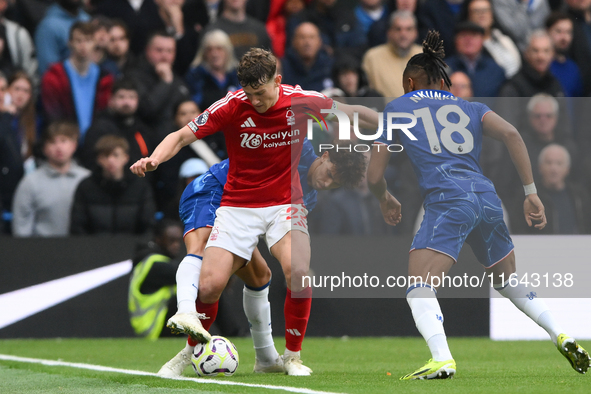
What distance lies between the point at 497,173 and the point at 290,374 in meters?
2.18

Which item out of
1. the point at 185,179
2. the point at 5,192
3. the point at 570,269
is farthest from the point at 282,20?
the point at 570,269

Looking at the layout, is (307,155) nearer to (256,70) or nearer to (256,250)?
(256,250)

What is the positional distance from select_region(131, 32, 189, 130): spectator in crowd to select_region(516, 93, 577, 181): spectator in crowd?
3825 millimetres

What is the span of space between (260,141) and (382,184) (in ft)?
2.78

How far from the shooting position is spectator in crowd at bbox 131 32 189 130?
9.46 meters

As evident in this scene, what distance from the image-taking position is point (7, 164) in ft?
29.3

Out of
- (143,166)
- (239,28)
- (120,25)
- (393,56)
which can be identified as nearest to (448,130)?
(143,166)

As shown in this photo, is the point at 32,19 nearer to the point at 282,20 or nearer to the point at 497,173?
the point at 282,20

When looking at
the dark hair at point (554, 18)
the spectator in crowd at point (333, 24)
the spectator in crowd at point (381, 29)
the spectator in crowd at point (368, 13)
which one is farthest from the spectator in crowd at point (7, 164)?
the dark hair at point (554, 18)

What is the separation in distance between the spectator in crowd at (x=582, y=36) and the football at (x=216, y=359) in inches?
272

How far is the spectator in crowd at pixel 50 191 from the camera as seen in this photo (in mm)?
8797

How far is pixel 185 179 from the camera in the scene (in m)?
8.79

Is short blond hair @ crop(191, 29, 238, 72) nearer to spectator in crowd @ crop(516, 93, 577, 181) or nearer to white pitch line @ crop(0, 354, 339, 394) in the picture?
spectator in crowd @ crop(516, 93, 577, 181)

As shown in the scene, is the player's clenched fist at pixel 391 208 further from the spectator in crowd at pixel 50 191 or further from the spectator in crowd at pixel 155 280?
the spectator in crowd at pixel 50 191
